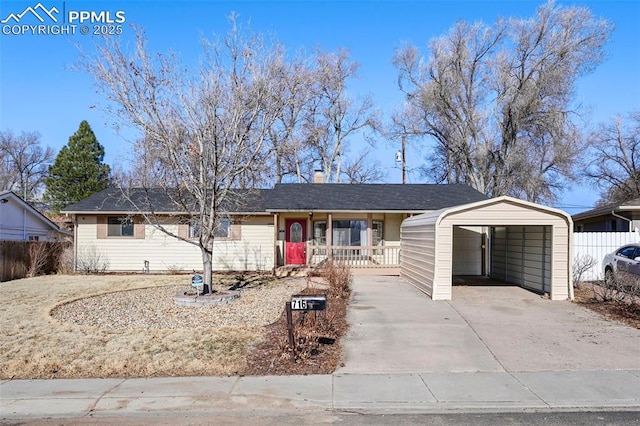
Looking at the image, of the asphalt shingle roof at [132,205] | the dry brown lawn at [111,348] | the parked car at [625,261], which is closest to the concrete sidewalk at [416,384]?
the dry brown lawn at [111,348]

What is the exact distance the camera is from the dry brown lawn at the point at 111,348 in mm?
6980

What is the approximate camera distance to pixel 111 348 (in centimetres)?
802

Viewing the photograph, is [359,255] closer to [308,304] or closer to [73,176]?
[308,304]

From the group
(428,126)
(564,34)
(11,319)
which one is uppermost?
(564,34)

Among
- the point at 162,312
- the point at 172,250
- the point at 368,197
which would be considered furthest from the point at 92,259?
the point at 368,197

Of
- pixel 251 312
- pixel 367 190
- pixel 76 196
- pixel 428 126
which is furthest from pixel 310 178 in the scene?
pixel 251 312

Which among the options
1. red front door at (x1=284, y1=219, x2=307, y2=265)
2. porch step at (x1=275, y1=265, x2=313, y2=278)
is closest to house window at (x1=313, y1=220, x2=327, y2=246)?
red front door at (x1=284, y1=219, x2=307, y2=265)

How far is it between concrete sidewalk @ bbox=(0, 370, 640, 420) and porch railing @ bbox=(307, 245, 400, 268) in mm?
11265

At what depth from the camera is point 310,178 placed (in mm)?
36094

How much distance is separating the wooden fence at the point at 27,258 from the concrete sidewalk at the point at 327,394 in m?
14.1

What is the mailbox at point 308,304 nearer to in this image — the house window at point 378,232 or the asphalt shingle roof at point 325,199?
the asphalt shingle roof at point 325,199

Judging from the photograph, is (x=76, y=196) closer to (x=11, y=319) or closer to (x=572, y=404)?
(x=11, y=319)

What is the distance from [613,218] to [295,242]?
48.8 ft

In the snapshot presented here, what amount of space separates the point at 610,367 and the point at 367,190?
598 inches
